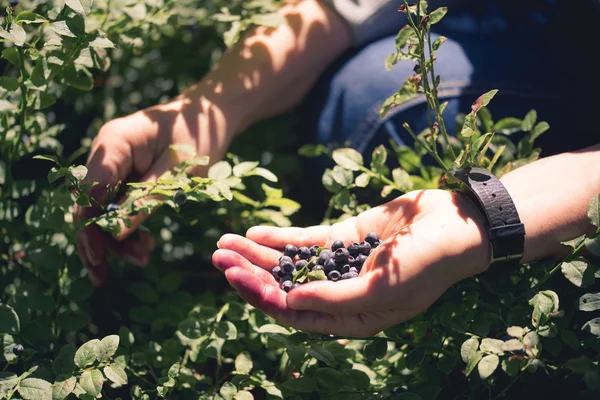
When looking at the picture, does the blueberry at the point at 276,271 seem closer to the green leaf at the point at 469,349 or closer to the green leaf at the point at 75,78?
the green leaf at the point at 469,349

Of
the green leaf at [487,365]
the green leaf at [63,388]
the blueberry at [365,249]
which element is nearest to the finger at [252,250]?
the blueberry at [365,249]

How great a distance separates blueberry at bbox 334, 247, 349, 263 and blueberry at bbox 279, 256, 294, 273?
0.34 ft

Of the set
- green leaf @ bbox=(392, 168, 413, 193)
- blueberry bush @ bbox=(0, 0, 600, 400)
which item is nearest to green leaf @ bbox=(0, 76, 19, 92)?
blueberry bush @ bbox=(0, 0, 600, 400)

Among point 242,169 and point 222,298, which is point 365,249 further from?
point 222,298

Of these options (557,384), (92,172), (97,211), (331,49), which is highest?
(331,49)

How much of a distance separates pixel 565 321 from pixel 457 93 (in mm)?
858

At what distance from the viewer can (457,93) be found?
1.81 metres

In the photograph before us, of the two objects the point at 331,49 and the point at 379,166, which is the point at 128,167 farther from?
the point at 331,49

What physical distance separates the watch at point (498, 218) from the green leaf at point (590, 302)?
155mm

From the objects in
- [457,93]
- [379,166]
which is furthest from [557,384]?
[457,93]

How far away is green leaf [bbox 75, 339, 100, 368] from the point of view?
3.85 ft

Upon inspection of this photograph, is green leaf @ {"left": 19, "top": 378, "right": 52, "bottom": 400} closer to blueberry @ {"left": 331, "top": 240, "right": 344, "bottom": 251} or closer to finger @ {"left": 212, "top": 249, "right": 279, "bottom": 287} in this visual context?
finger @ {"left": 212, "top": 249, "right": 279, "bottom": 287}

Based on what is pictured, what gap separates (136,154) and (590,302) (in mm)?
1136

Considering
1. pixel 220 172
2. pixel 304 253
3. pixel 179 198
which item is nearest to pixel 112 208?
pixel 179 198
